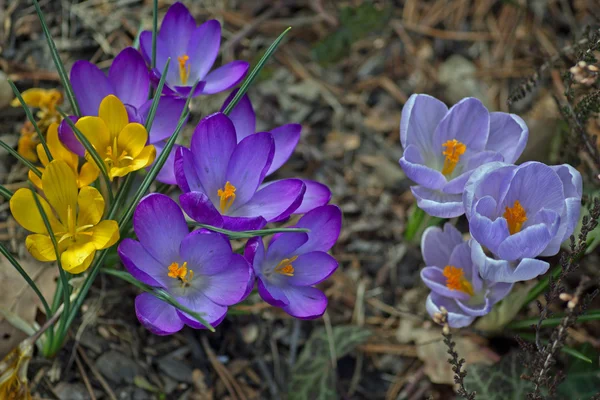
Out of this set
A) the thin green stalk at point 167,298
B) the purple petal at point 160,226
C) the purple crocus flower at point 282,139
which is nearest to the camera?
the thin green stalk at point 167,298

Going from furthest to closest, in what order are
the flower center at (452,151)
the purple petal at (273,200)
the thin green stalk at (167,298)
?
the flower center at (452,151)
the purple petal at (273,200)
the thin green stalk at (167,298)

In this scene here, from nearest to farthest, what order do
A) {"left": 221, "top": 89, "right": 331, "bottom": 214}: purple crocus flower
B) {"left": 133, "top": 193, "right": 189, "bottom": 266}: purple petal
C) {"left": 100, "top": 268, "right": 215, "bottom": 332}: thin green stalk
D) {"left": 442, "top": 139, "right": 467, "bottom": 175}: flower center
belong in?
{"left": 100, "top": 268, "right": 215, "bottom": 332}: thin green stalk < {"left": 133, "top": 193, "right": 189, "bottom": 266}: purple petal < {"left": 221, "top": 89, "right": 331, "bottom": 214}: purple crocus flower < {"left": 442, "top": 139, "right": 467, "bottom": 175}: flower center

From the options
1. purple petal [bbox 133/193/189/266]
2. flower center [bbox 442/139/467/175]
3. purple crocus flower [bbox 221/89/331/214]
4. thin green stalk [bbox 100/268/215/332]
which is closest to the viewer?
thin green stalk [bbox 100/268/215/332]

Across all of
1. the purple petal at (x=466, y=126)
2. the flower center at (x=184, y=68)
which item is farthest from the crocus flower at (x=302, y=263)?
the flower center at (x=184, y=68)

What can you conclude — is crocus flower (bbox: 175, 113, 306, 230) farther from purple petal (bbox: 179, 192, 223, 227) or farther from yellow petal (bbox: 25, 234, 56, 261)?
yellow petal (bbox: 25, 234, 56, 261)

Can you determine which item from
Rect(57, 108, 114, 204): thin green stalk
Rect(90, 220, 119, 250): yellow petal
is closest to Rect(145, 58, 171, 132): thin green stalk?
Rect(57, 108, 114, 204): thin green stalk

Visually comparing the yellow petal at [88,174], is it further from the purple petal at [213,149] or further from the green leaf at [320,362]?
the green leaf at [320,362]
